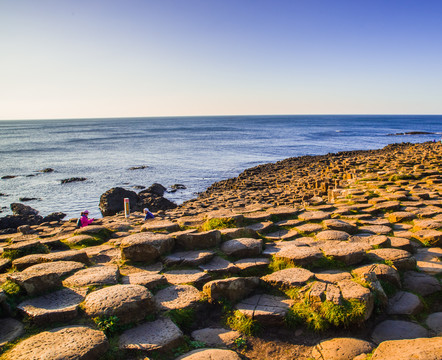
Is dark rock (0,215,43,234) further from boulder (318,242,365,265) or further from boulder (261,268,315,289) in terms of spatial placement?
boulder (318,242,365,265)

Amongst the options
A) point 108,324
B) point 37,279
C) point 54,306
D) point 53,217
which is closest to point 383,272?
point 108,324

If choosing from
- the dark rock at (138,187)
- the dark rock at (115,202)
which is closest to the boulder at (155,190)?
the dark rock at (115,202)

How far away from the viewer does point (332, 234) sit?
5.64 m

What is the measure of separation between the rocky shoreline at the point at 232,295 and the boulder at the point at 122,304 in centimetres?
1

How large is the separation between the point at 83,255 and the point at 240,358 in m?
3.10

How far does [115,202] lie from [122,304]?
1348cm

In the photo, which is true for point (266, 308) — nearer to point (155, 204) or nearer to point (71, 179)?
point (155, 204)

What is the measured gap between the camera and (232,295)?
394 centimetres

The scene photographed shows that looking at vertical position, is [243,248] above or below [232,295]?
above

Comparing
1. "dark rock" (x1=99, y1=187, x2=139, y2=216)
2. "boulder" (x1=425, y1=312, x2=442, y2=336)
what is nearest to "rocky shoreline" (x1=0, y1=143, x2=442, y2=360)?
"boulder" (x1=425, y1=312, x2=442, y2=336)

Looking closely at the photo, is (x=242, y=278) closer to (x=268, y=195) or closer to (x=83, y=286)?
(x=83, y=286)

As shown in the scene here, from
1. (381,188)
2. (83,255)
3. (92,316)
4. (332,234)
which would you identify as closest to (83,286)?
(92,316)

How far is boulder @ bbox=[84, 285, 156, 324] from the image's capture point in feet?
11.0

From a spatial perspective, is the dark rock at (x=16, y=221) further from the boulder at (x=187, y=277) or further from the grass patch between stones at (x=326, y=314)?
the grass patch between stones at (x=326, y=314)
